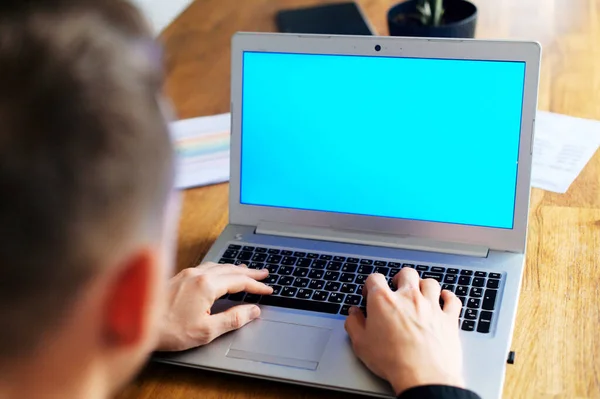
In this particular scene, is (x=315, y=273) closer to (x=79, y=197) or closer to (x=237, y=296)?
(x=237, y=296)

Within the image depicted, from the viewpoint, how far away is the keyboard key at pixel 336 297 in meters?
0.98

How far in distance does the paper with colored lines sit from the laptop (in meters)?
0.18

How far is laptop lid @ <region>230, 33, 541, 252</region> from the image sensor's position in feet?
3.39

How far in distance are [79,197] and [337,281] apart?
570mm

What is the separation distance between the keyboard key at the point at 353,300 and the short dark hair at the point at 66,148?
483 mm

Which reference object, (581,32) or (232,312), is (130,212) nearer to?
(232,312)

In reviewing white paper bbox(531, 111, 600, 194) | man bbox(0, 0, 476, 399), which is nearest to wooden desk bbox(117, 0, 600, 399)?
white paper bbox(531, 111, 600, 194)

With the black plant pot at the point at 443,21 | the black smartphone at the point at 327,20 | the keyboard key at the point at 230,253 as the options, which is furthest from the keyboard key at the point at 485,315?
the black smartphone at the point at 327,20

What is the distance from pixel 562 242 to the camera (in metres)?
1.12

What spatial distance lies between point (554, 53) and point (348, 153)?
0.80 metres

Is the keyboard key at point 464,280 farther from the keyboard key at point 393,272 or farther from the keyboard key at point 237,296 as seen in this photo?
the keyboard key at point 237,296

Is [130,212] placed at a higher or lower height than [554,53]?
higher

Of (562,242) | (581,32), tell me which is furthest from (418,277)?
(581,32)

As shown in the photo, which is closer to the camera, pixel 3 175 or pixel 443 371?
pixel 3 175
